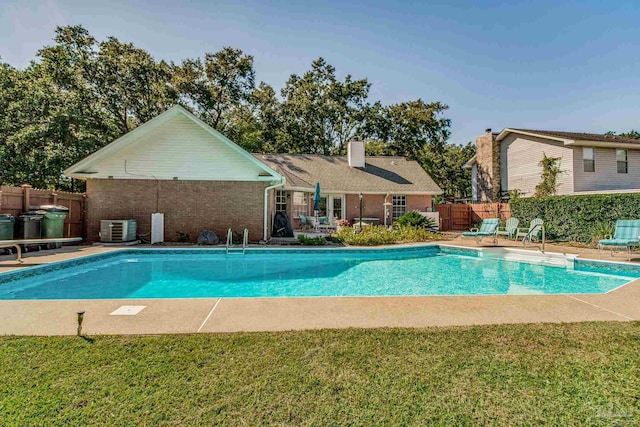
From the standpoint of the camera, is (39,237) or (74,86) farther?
(74,86)

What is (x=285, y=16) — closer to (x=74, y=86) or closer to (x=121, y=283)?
(x=121, y=283)

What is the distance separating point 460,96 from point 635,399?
2207 centimetres

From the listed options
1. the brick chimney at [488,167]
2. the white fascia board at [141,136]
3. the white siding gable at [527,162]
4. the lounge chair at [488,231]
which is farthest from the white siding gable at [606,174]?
the white fascia board at [141,136]

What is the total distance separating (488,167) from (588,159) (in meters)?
6.54

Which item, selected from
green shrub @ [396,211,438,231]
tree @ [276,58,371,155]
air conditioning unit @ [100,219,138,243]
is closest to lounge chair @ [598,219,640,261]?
green shrub @ [396,211,438,231]

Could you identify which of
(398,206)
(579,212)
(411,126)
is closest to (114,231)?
(398,206)

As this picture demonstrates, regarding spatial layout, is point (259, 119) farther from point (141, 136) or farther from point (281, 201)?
point (141, 136)

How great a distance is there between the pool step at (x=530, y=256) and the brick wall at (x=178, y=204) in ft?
32.6

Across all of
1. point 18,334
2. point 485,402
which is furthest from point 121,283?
point 485,402

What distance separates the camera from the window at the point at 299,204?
19.3m

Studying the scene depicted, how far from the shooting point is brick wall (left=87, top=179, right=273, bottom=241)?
14398 millimetres

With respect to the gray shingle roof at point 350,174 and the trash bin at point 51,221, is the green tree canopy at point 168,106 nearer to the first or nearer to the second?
the gray shingle roof at point 350,174

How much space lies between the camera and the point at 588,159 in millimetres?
18688

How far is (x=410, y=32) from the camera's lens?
45.0 ft
